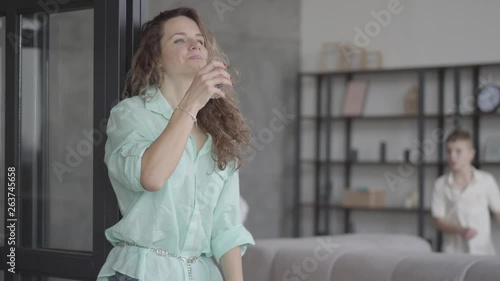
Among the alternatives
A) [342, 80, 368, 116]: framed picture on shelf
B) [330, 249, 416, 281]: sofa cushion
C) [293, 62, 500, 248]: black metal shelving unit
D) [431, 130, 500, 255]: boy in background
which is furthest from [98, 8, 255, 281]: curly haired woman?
[342, 80, 368, 116]: framed picture on shelf

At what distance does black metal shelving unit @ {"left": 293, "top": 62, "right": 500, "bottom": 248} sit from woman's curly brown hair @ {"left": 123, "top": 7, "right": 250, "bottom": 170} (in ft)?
19.4

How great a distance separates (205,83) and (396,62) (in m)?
6.78

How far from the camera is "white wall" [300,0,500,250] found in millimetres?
7875

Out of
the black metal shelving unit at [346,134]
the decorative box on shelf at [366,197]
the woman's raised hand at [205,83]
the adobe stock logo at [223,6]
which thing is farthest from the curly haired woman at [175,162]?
the decorative box on shelf at [366,197]

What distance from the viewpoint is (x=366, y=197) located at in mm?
8227

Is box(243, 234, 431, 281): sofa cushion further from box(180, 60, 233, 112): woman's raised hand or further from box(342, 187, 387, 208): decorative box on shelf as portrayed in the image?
box(342, 187, 387, 208): decorative box on shelf

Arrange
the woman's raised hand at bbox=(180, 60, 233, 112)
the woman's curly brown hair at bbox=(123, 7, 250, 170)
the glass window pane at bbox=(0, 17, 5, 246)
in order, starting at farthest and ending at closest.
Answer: the glass window pane at bbox=(0, 17, 5, 246), the woman's curly brown hair at bbox=(123, 7, 250, 170), the woman's raised hand at bbox=(180, 60, 233, 112)

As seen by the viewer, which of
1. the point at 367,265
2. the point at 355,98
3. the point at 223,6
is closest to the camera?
the point at 367,265

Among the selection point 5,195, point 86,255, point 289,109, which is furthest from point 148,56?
point 289,109

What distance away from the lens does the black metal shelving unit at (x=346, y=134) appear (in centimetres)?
781

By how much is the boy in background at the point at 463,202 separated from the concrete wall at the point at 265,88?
2.41m

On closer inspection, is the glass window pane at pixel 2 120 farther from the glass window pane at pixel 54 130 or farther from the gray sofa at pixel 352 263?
the gray sofa at pixel 352 263

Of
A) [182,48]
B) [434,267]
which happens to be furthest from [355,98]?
[182,48]

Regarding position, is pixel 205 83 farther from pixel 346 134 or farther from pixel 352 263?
pixel 346 134
